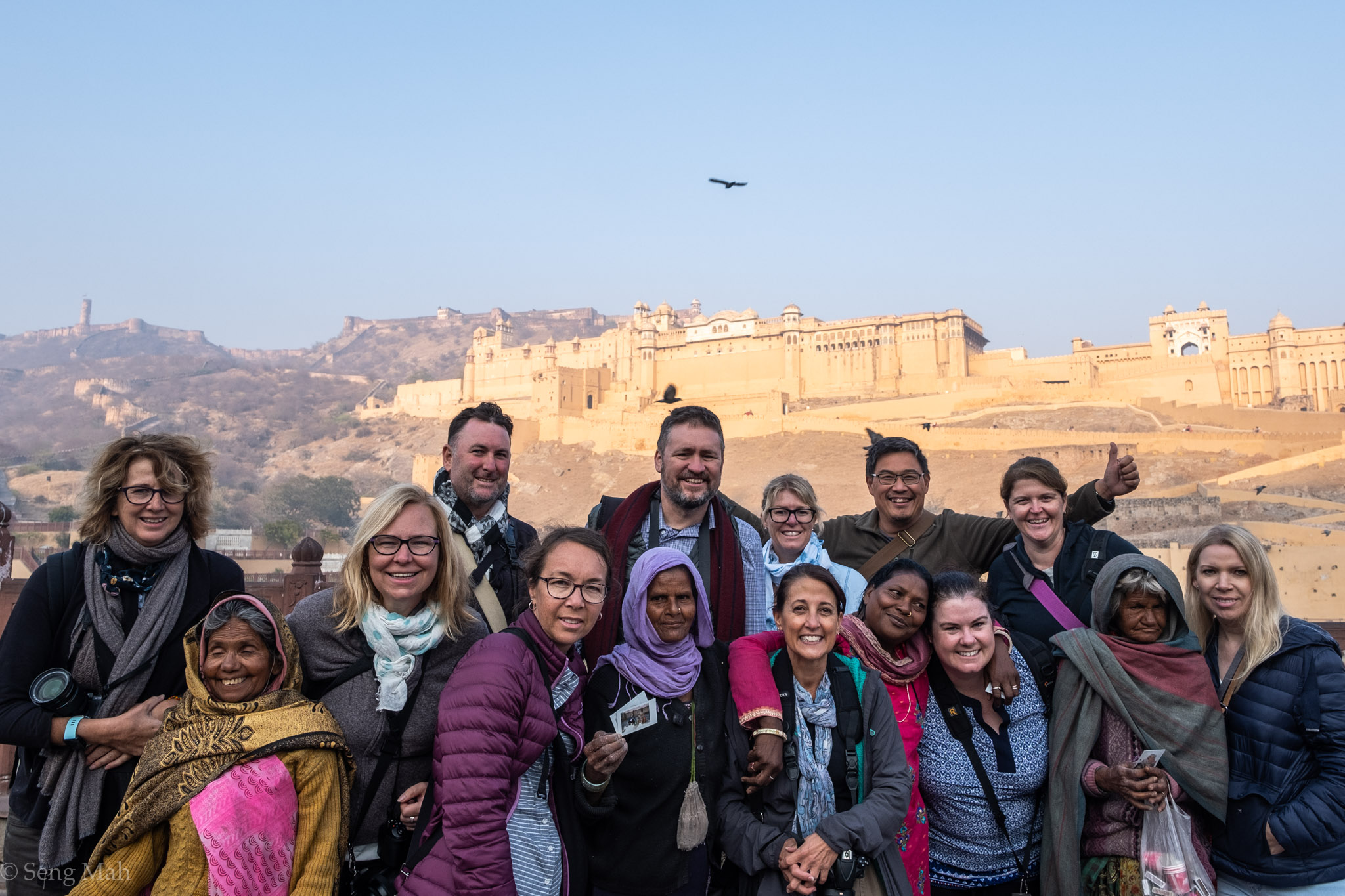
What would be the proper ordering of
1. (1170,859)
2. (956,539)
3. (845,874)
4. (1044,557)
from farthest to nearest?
(956,539) → (1044,557) → (1170,859) → (845,874)

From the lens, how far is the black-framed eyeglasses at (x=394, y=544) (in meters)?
2.82

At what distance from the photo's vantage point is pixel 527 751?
2477 mm

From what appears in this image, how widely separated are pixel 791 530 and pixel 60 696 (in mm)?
2767

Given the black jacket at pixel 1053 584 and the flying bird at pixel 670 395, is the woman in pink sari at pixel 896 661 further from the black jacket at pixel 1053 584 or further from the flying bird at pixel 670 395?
the flying bird at pixel 670 395

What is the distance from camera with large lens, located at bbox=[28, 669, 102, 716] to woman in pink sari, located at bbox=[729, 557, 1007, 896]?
7.02 ft

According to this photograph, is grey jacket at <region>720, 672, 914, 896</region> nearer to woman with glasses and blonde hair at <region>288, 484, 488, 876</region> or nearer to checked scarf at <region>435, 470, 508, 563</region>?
woman with glasses and blonde hair at <region>288, 484, 488, 876</region>

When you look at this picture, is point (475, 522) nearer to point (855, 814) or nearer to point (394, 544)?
point (394, 544)

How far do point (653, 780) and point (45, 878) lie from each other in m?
2.01

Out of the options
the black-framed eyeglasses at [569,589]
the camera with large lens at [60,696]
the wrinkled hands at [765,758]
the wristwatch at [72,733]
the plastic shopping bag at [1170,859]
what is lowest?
the plastic shopping bag at [1170,859]

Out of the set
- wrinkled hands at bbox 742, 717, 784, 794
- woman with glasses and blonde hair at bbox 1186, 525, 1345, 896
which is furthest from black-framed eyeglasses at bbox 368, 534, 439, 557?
woman with glasses and blonde hair at bbox 1186, 525, 1345, 896

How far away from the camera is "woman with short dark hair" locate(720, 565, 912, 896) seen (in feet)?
8.57

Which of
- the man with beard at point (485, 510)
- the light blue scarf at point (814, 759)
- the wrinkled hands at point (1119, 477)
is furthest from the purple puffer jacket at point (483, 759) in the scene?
the wrinkled hands at point (1119, 477)

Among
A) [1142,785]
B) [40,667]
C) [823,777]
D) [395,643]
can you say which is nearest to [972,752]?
[1142,785]

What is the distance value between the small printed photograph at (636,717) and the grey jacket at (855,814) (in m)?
0.30
